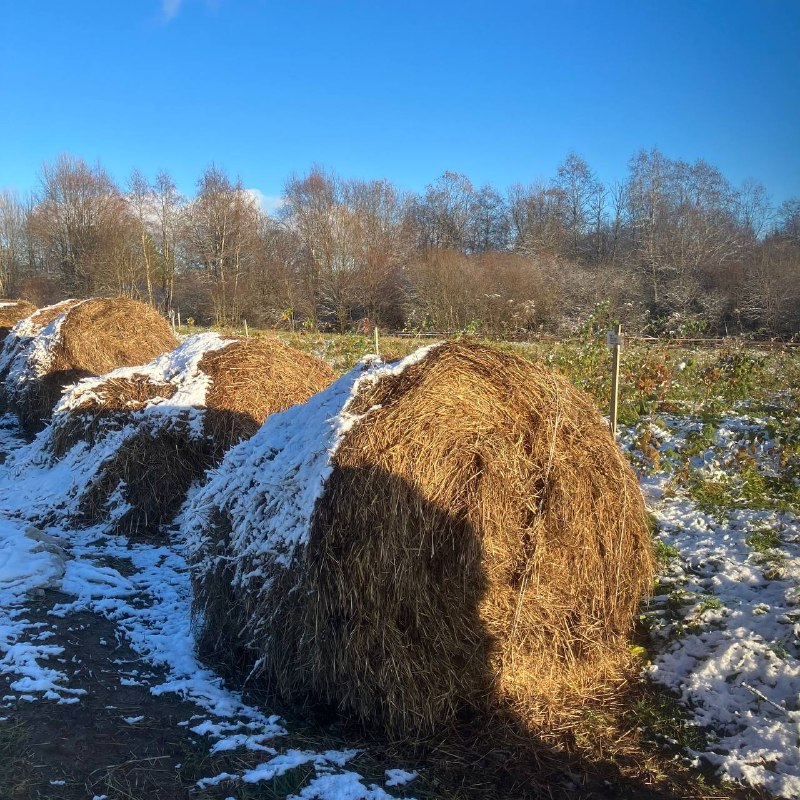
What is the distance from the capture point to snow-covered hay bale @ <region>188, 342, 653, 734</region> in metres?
3.72

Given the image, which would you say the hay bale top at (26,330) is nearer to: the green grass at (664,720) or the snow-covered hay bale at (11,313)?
the snow-covered hay bale at (11,313)

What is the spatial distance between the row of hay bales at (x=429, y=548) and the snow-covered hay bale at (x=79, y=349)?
29.5 feet

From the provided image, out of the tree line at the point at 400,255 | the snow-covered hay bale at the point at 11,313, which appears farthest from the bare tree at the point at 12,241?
the snow-covered hay bale at the point at 11,313

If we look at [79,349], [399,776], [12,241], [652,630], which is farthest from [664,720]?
[12,241]

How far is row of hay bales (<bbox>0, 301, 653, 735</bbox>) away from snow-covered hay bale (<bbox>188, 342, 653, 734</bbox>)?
0.01m

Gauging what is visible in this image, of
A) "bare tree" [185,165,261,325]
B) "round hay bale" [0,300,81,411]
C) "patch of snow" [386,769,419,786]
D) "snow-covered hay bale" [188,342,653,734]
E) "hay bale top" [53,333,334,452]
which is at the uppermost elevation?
"bare tree" [185,165,261,325]

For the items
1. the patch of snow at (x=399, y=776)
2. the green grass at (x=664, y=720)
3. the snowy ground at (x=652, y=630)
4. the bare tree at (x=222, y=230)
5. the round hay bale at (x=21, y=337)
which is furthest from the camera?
the bare tree at (x=222, y=230)

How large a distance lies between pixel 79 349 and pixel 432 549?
11.0 m

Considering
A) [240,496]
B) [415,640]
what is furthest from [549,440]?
[240,496]

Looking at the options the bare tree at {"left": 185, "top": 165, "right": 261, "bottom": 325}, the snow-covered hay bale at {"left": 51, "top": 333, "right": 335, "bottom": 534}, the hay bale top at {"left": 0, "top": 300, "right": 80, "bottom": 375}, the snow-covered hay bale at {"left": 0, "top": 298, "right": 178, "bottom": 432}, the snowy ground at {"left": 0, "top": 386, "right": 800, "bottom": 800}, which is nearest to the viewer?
the snowy ground at {"left": 0, "top": 386, "right": 800, "bottom": 800}

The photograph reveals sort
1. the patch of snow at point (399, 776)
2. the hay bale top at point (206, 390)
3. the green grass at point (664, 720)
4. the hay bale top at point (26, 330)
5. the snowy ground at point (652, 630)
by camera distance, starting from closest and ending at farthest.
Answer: the patch of snow at point (399, 776) < the snowy ground at point (652, 630) < the green grass at point (664, 720) < the hay bale top at point (206, 390) < the hay bale top at point (26, 330)

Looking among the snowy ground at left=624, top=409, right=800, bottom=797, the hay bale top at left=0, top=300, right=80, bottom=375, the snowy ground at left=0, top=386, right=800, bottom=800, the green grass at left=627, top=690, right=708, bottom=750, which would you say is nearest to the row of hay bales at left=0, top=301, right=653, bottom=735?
the green grass at left=627, top=690, right=708, bottom=750

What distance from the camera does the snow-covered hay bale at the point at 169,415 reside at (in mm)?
7547

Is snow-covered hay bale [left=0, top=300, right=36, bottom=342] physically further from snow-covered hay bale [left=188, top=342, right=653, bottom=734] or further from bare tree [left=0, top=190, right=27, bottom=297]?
bare tree [left=0, top=190, right=27, bottom=297]
